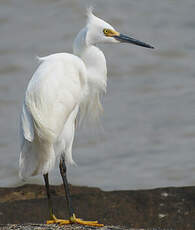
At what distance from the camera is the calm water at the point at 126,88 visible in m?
9.09

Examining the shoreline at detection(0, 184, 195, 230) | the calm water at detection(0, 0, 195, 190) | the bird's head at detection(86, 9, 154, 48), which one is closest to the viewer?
the bird's head at detection(86, 9, 154, 48)

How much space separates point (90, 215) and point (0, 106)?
220 inches

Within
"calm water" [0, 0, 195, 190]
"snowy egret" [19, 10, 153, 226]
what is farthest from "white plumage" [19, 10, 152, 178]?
"calm water" [0, 0, 195, 190]

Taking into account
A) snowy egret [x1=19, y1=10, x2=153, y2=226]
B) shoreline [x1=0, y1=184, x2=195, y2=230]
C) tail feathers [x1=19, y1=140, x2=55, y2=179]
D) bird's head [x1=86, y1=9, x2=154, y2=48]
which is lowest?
shoreline [x1=0, y1=184, x2=195, y2=230]

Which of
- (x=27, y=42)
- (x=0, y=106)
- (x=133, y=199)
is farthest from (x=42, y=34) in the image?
(x=133, y=199)

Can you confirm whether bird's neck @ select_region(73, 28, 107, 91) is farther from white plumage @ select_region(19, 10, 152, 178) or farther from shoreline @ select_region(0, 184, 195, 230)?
shoreline @ select_region(0, 184, 195, 230)

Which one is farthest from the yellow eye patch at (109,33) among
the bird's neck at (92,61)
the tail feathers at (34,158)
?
the tail feathers at (34,158)

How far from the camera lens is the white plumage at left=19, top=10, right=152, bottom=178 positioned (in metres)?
4.26

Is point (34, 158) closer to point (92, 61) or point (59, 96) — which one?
point (59, 96)

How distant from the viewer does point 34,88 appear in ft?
14.2

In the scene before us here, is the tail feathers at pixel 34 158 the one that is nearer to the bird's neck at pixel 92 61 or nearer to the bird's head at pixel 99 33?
the bird's neck at pixel 92 61

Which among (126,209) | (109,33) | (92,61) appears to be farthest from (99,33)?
(126,209)

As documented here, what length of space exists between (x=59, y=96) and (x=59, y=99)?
23 mm

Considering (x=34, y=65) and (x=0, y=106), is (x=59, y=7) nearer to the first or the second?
(x=34, y=65)
